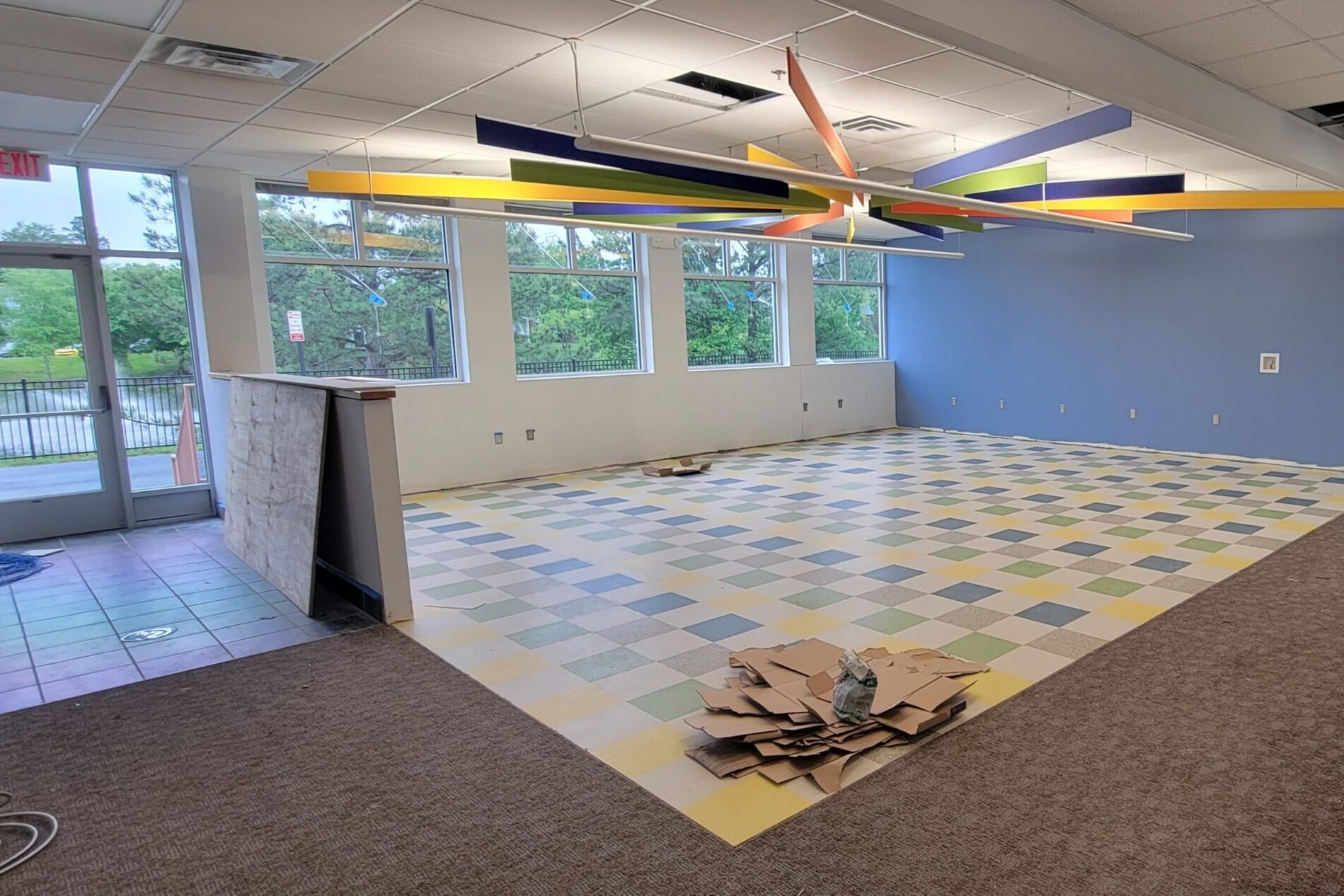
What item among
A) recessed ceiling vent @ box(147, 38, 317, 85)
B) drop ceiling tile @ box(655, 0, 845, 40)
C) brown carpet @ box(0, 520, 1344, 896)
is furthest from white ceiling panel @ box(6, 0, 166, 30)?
brown carpet @ box(0, 520, 1344, 896)

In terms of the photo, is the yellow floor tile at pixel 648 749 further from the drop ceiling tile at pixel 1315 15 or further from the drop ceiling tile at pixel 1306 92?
the drop ceiling tile at pixel 1306 92

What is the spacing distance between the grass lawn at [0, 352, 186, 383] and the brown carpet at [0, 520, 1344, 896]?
4.56 m

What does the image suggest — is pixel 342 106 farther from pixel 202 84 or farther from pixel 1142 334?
pixel 1142 334

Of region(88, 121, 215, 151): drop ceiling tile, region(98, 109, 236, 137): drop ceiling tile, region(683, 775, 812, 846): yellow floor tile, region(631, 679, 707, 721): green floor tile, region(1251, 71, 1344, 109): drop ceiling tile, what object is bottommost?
region(683, 775, 812, 846): yellow floor tile

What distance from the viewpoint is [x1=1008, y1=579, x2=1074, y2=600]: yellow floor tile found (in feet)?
14.9

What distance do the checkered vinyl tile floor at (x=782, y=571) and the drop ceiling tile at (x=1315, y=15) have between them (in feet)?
10.2

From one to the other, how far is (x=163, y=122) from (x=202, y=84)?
3.44ft

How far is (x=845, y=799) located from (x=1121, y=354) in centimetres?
910

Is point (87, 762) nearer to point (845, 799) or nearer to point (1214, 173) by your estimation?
point (845, 799)

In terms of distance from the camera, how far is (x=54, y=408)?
22.7 ft

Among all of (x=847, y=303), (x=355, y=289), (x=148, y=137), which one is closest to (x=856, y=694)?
(x=148, y=137)

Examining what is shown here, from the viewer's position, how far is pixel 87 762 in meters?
3.02

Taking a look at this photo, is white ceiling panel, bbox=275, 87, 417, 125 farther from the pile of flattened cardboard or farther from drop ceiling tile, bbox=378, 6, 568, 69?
the pile of flattened cardboard

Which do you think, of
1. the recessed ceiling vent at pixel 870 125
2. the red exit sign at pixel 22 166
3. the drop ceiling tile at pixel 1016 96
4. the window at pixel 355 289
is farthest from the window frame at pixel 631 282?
the drop ceiling tile at pixel 1016 96
